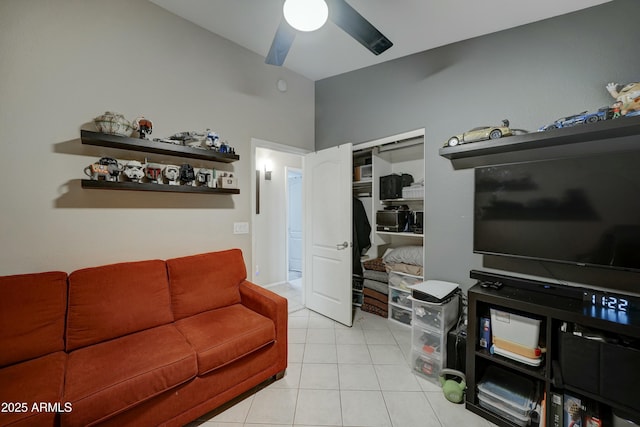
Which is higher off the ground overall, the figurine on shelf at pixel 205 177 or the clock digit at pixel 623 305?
the figurine on shelf at pixel 205 177

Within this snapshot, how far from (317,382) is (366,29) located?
8.00ft

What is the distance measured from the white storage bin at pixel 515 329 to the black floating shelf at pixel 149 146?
2.34m

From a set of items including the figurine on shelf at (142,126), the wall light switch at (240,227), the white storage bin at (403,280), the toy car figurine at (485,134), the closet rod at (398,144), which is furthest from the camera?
the closet rod at (398,144)

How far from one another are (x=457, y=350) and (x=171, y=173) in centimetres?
259

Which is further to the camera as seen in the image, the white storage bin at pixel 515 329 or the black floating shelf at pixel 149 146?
the black floating shelf at pixel 149 146

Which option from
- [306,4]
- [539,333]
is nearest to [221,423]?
[539,333]

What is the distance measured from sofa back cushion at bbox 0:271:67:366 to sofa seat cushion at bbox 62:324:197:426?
6.8 inches

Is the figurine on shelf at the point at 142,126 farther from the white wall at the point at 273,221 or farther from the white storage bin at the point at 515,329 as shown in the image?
the white storage bin at the point at 515,329

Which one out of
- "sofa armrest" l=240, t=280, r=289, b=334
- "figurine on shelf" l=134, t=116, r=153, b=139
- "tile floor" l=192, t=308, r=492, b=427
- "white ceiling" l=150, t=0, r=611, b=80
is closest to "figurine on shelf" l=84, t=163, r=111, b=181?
"figurine on shelf" l=134, t=116, r=153, b=139

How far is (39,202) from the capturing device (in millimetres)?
1610

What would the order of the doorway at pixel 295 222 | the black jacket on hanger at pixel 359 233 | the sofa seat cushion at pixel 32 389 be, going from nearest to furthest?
1. the sofa seat cushion at pixel 32 389
2. the black jacket on hanger at pixel 359 233
3. the doorway at pixel 295 222

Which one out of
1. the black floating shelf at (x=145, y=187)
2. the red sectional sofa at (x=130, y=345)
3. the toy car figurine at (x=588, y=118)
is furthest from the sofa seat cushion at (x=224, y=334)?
the toy car figurine at (x=588, y=118)

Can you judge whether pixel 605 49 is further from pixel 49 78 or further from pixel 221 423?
pixel 49 78

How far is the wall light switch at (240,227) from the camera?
2.54 meters
